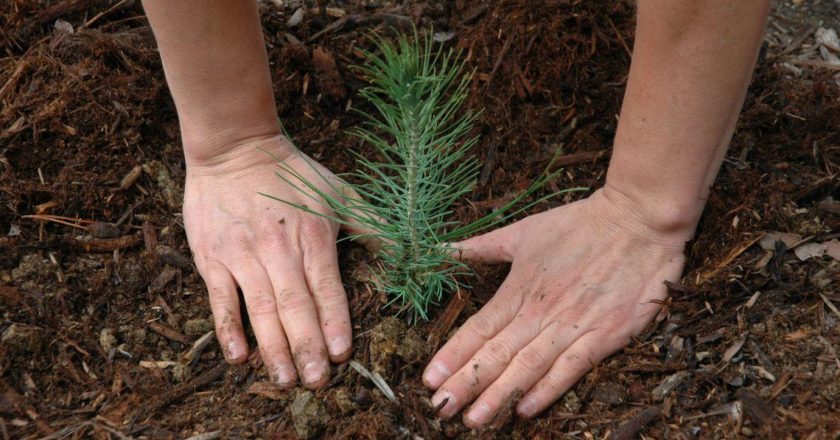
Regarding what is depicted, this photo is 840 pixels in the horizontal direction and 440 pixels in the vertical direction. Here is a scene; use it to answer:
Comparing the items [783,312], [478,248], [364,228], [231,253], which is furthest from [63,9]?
[783,312]

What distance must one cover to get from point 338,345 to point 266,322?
0.21 metres

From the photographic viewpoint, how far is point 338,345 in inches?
70.8

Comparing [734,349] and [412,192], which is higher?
[412,192]

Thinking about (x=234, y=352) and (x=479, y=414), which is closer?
(x=479, y=414)

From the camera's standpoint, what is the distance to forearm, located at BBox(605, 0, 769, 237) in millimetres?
1488

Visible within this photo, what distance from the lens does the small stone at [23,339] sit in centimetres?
178

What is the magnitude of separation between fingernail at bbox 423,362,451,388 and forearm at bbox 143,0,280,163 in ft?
2.94

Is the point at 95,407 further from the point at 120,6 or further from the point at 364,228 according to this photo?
the point at 120,6

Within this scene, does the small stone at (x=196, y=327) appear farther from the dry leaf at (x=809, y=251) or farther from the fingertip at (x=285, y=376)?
the dry leaf at (x=809, y=251)

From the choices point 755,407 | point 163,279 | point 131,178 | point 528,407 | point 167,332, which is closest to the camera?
point 755,407

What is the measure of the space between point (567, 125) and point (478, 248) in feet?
2.20

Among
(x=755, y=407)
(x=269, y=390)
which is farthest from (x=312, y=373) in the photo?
(x=755, y=407)

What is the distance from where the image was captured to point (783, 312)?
179 cm

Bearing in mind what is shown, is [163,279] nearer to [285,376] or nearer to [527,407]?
[285,376]
